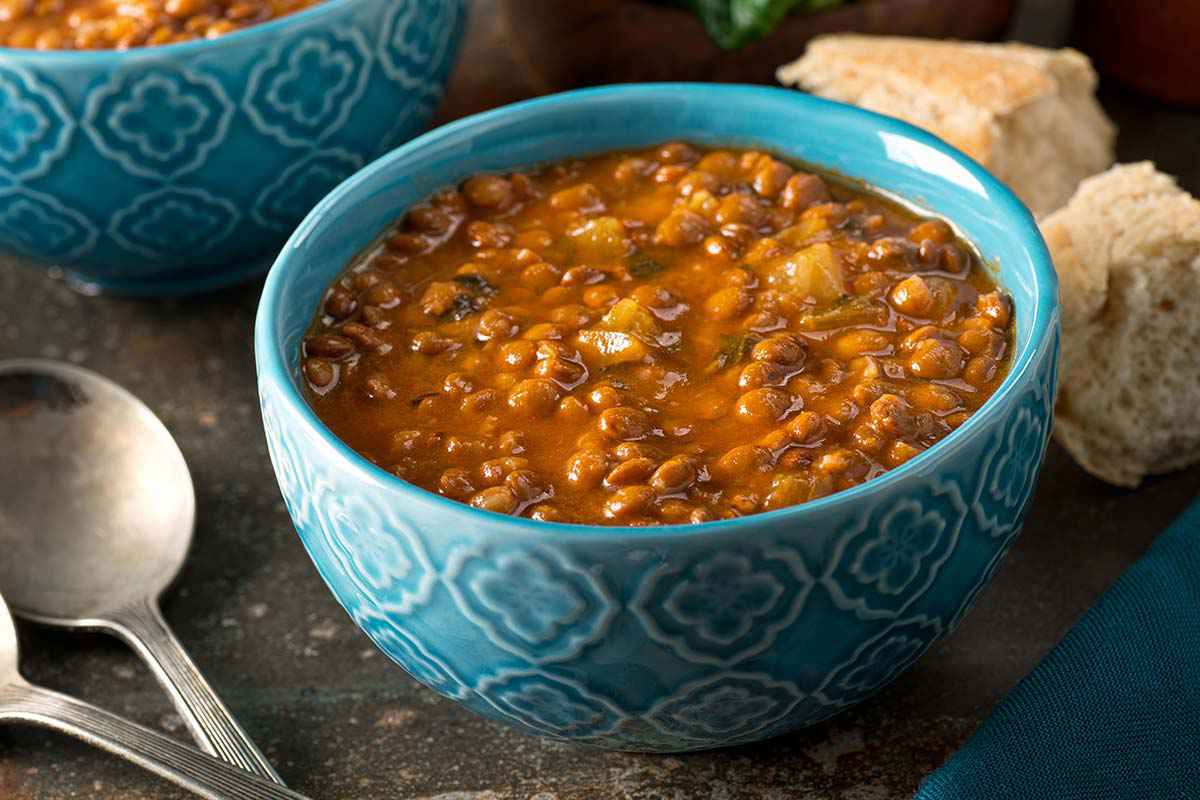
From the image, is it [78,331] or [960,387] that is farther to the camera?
[78,331]

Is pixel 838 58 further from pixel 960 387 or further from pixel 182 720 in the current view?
pixel 182 720

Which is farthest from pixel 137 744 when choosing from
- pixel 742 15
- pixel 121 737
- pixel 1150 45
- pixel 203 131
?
pixel 1150 45

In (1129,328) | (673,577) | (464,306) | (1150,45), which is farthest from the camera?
(1150,45)

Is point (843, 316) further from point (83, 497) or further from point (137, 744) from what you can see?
point (83, 497)

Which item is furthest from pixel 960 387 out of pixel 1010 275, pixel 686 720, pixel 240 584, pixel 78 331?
pixel 78 331

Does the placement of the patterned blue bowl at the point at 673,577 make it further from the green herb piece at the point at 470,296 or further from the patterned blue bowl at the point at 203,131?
the patterned blue bowl at the point at 203,131

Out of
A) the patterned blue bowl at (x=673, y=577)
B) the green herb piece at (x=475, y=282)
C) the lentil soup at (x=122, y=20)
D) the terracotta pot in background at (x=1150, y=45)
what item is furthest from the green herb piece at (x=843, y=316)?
the terracotta pot in background at (x=1150, y=45)
